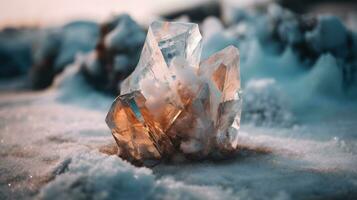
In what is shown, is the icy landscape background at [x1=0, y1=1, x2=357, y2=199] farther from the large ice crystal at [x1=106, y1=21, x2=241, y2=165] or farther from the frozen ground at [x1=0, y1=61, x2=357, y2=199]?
the large ice crystal at [x1=106, y1=21, x2=241, y2=165]

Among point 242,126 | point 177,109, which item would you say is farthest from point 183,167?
point 242,126

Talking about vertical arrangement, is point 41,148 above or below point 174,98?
below

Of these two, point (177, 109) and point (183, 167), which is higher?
point (177, 109)

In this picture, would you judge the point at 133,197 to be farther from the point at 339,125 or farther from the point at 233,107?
the point at 339,125

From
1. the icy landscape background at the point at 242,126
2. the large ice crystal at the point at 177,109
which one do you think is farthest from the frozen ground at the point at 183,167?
the large ice crystal at the point at 177,109

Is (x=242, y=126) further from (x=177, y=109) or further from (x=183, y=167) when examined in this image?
(x=183, y=167)

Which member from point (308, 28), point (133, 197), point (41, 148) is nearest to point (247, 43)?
point (308, 28)

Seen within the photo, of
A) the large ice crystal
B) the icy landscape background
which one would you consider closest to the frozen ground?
the icy landscape background
